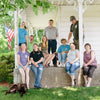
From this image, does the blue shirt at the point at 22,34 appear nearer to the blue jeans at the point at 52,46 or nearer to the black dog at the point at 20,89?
the blue jeans at the point at 52,46

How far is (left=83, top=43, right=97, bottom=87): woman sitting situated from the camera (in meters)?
6.67

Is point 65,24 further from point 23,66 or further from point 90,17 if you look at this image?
point 23,66

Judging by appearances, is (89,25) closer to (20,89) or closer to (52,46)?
(52,46)

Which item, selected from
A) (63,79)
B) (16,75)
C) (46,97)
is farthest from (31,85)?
→ (46,97)

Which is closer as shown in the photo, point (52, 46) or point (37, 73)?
point (37, 73)

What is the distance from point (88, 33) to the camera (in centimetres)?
1045

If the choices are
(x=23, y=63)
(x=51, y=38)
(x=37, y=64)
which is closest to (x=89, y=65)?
(x=37, y=64)

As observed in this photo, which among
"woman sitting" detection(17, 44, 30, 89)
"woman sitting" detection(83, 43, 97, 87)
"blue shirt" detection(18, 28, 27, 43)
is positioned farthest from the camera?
"blue shirt" detection(18, 28, 27, 43)

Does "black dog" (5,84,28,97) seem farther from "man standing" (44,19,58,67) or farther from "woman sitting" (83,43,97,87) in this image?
"woman sitting" (83,43,97,87)

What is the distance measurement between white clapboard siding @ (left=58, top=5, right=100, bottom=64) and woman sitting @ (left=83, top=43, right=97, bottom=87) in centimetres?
355

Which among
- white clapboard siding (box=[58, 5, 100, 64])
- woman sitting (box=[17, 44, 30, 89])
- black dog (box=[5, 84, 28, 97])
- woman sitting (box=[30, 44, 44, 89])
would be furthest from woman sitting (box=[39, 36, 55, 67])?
white clapboard siding (box=[58, 5, 100, 64])

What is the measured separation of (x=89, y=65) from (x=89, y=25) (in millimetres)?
4176

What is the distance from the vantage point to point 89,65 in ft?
22.3

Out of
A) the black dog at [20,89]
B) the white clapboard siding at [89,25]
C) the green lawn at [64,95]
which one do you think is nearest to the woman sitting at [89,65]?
the green lawn at [64,95]
